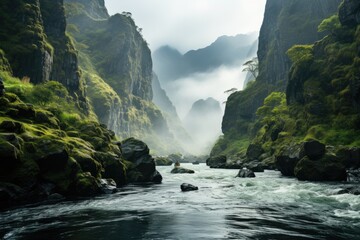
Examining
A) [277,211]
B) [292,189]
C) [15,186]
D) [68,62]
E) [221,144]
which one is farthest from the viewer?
[221,144]

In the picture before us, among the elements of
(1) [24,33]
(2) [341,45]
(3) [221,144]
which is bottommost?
(3) [221,144]

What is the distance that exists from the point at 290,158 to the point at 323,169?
8.20m

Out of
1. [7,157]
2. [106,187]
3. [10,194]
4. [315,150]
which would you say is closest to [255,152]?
[315,150]

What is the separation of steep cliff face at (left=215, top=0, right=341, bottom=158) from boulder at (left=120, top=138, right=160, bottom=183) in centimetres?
9599

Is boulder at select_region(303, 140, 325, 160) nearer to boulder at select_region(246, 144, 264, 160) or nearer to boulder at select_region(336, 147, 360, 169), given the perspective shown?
boulder at select_region(336, 147, 360, 169)

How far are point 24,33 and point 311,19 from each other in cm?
11994

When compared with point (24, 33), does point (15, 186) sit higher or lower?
lower

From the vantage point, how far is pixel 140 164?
1833 inches

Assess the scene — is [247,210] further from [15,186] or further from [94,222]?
[15,186]

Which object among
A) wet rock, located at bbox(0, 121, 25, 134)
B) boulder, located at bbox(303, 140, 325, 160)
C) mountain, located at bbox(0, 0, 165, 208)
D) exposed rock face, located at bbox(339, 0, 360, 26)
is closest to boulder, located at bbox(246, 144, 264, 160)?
exposed rock face, located at bbox(339, 0, 360, 26)

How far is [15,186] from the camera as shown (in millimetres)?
22047

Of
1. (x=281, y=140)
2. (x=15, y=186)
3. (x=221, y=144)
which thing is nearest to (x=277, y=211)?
(x=15, y=186)

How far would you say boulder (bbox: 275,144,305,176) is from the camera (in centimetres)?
4259

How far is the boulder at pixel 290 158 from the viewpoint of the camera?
140ft
